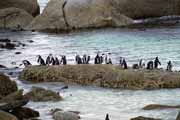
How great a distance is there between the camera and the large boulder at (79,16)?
67.5 metres

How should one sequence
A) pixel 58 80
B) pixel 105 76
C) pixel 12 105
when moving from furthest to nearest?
pixel 58 80 → pixel 105 76 → pixel 12 105

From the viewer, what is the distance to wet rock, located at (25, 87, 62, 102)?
96.3ft

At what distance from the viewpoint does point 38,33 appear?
65375 mm

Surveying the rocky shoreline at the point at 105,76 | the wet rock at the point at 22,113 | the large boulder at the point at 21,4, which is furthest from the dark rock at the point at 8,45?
the wet rock at the point at 22,113

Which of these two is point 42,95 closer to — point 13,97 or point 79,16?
point 13,97

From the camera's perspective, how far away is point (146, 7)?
241 ft

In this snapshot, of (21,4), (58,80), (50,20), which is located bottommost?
(58,80)

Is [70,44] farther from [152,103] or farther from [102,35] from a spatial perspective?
[152,103]

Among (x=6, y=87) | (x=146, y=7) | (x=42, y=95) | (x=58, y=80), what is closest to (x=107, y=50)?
(x=58, y=80)

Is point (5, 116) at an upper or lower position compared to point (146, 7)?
lower

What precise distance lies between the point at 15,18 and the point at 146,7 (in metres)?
16.3

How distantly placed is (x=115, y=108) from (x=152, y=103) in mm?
1868

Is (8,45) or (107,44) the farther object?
(8,45)

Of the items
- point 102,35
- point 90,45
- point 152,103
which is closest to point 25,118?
point 152,103
